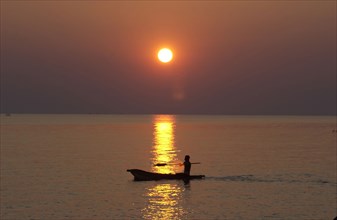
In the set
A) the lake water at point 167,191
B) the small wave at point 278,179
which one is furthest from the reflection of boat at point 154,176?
the small wave at point 278,179

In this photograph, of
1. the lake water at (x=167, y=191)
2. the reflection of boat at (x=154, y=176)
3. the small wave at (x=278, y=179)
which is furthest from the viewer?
the small wave at (x=278, y=179)

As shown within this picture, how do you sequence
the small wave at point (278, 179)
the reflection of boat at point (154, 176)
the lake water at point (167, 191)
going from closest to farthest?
the lake water at point (167, 191)
the reflection of boat at point (154, 176)
the small wave at point (278, 179)

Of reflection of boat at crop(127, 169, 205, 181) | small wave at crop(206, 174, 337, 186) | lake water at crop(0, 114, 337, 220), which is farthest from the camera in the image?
small wave at crop(206, 174, 337, 186)

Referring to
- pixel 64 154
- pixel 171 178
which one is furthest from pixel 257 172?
pixel 64 154

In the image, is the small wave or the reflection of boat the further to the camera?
the small wave

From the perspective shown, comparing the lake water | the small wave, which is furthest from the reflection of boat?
the small wave

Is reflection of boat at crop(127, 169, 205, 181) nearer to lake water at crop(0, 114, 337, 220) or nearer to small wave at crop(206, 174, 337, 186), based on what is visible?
lake water at crop(0, 114, 337, 220)

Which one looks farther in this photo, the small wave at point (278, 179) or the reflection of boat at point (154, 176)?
the small wave at point (278, 179)

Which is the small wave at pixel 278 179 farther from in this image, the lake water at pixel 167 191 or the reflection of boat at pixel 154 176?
the reflection of boat at pixel 154 176

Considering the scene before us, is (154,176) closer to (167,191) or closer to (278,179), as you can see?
(167,191)

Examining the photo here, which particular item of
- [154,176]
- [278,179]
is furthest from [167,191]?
[278,179]

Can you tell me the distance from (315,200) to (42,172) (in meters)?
34.0

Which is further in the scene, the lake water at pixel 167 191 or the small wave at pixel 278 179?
the small wave at pixel 278 179

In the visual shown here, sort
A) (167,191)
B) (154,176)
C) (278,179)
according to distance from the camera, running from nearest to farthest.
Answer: (167,191) → (154,176) → (278,179)
